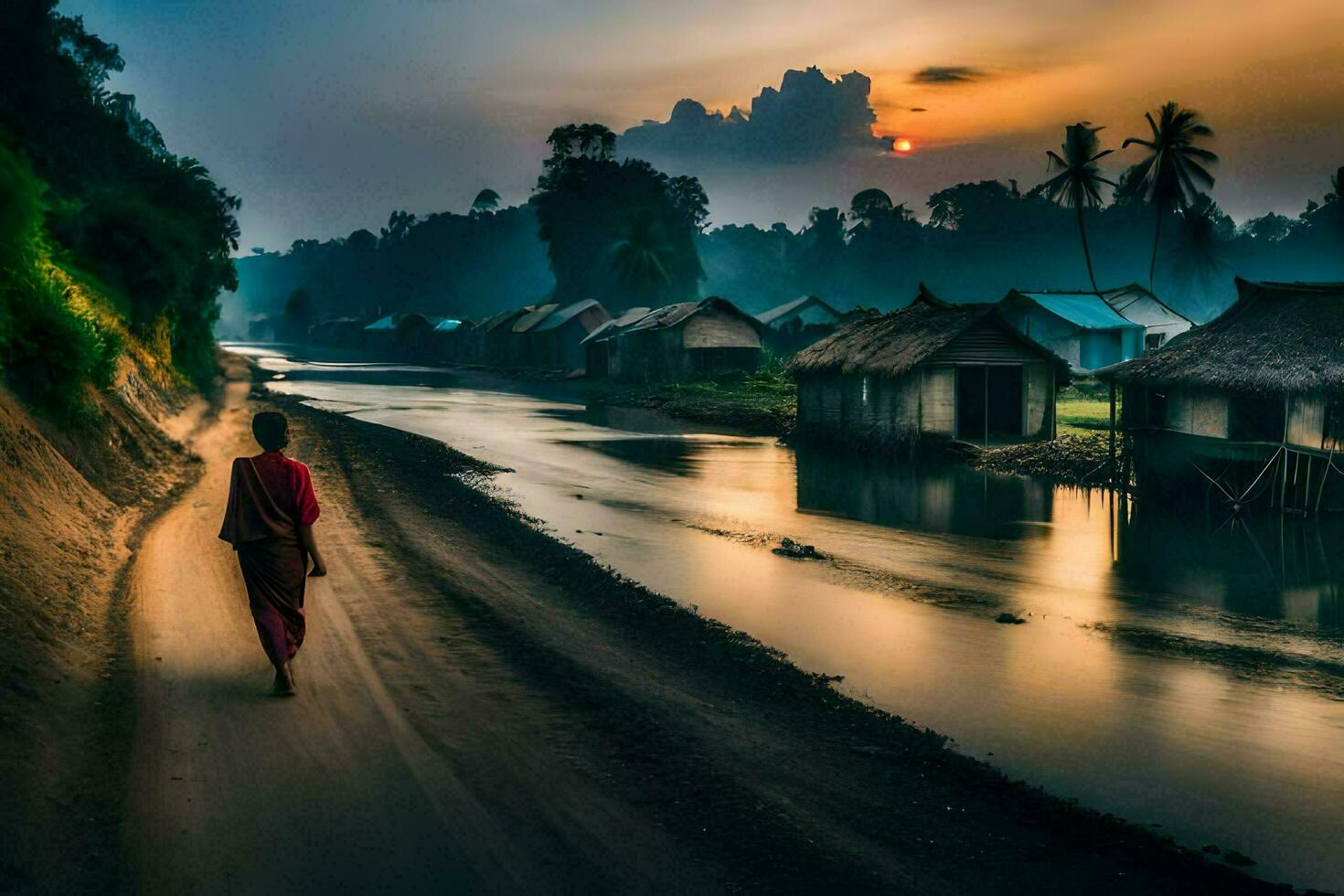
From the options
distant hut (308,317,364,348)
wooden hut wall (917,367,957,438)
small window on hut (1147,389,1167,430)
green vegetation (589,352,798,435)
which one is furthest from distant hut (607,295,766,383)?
distant hut (308,317,364,348)

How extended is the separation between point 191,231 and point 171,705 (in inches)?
1331

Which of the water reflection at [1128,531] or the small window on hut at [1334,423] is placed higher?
the small window on hut at [1334,423]

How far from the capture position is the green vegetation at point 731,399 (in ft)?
118

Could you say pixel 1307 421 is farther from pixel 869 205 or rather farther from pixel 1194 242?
pixel 869 205

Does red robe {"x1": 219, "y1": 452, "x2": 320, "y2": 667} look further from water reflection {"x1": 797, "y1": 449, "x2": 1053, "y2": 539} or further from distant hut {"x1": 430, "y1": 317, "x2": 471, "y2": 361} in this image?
distant hut {"x1": 430, "y1": 317, "x2": 471, "y2": 361}

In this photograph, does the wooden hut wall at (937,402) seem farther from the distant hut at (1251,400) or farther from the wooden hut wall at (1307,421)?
the wooden hut wall at (1307,421)

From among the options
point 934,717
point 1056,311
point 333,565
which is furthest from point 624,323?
point 934,717

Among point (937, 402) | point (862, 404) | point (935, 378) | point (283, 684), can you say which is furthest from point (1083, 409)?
point (283, 684)

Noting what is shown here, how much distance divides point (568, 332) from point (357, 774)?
68.0 meters

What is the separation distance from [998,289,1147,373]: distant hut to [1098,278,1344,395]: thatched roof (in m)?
25.5

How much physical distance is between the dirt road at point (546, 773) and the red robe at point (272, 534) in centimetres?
55

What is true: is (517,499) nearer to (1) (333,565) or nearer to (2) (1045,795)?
(1) (333,565)

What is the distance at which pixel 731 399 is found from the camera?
4397 centimetres

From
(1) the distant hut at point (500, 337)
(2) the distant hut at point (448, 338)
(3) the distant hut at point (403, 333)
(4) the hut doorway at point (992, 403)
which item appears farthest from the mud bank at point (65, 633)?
(3) the distant hut at point (403, 333)
